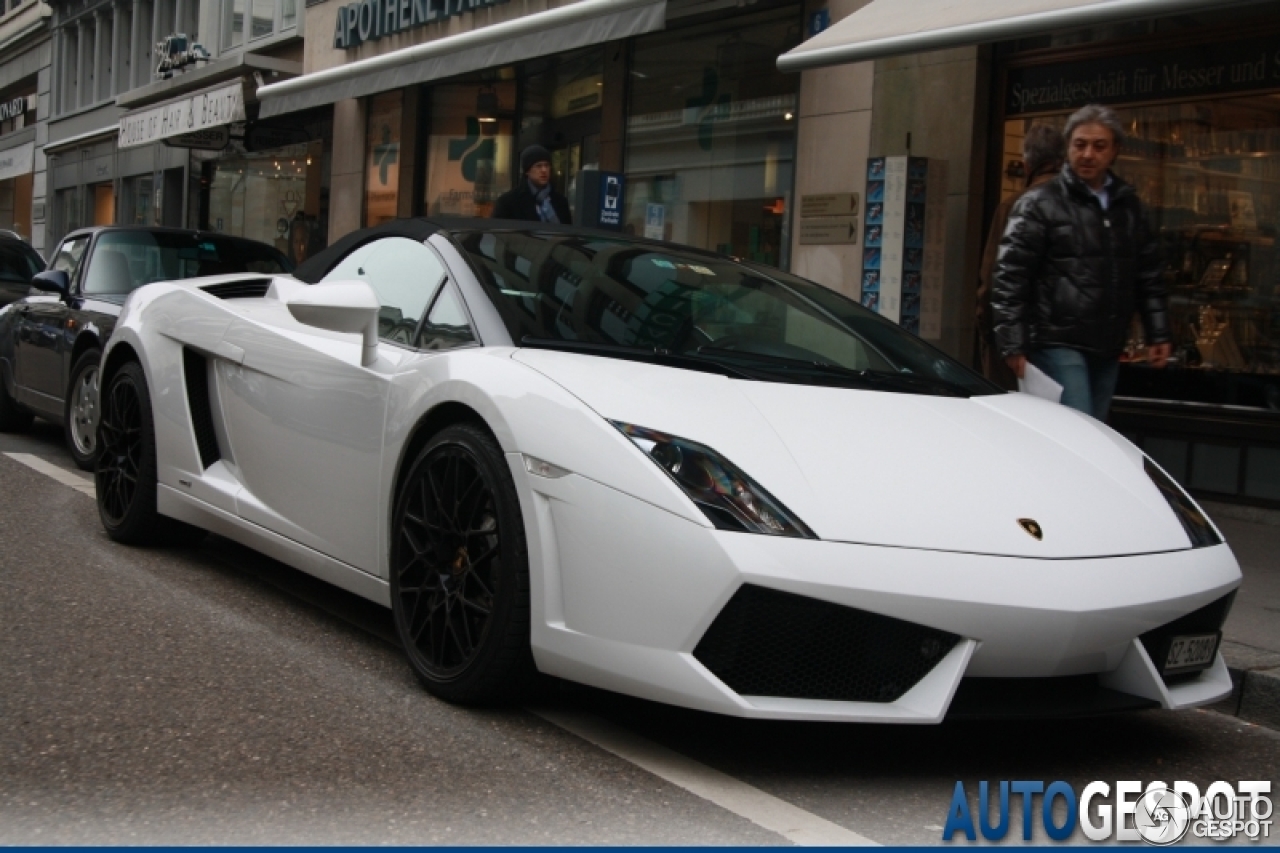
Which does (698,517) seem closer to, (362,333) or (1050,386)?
(362,333)

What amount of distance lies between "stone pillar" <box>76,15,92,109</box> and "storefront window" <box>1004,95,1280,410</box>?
30576 mm

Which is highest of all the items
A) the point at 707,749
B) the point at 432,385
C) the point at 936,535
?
the point at 432,385

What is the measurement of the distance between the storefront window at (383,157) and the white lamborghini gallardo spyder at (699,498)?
14.0m

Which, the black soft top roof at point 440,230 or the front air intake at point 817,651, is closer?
the front air intake at point 817,651

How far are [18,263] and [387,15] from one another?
6477mm

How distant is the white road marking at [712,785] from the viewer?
3.09 meters

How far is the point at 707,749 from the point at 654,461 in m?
0.74

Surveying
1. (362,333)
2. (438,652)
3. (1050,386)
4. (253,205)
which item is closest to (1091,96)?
(1050,386)

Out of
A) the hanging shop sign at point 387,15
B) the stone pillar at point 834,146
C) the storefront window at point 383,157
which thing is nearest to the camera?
the stone pillar at point 834,146

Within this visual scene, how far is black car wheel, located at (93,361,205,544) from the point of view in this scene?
576cm

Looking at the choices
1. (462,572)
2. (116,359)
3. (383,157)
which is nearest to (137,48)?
(383,157)

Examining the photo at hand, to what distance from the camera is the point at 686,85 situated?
43.5 ft

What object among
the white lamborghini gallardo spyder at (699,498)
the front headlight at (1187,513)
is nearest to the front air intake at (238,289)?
the white lamborghini gallardo spyder at (699,498)

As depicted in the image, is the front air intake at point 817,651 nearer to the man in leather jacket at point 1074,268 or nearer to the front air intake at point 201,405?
the front air intake at point 201,405
